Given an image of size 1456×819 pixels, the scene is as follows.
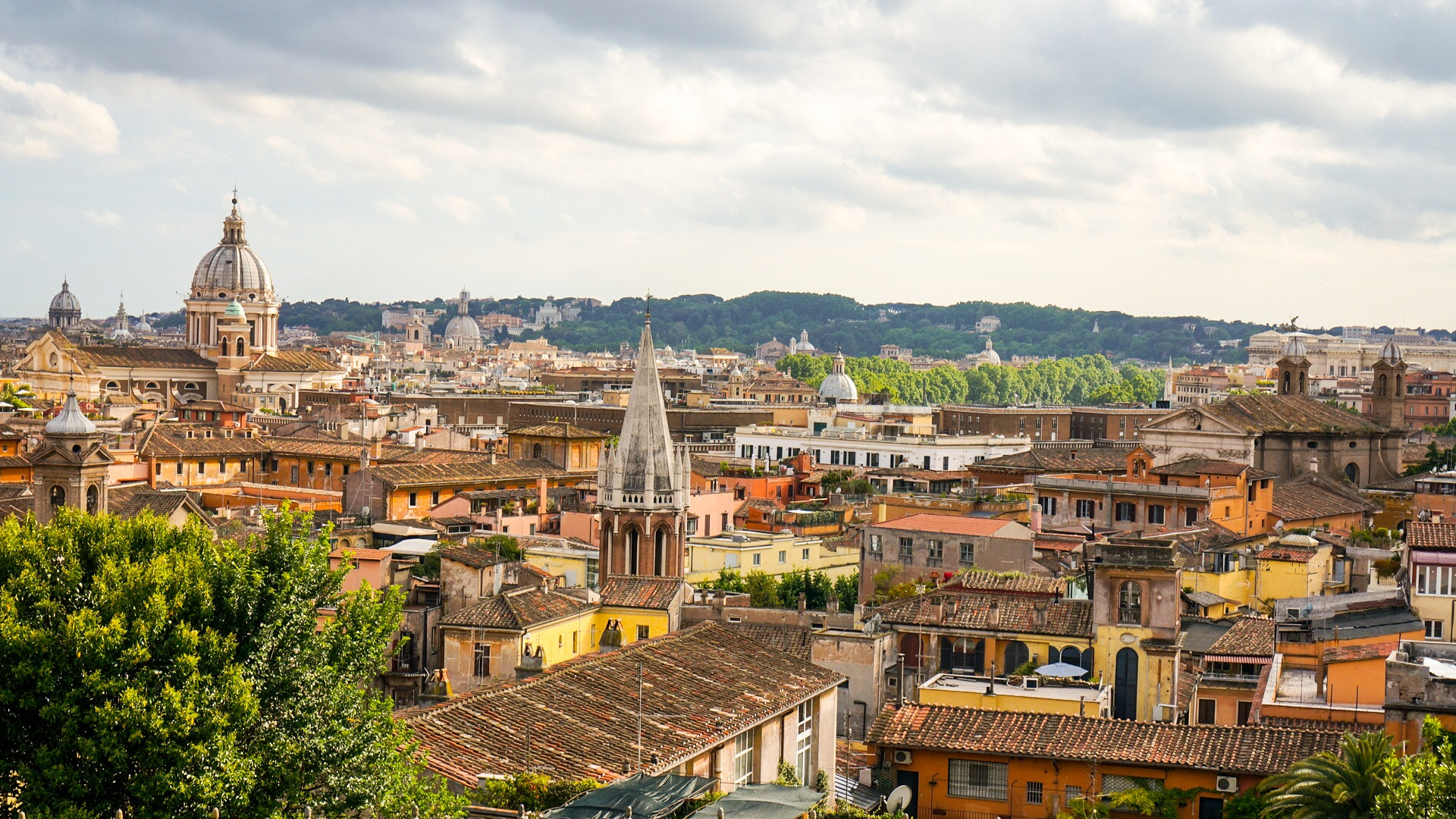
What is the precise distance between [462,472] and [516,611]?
95.4ft

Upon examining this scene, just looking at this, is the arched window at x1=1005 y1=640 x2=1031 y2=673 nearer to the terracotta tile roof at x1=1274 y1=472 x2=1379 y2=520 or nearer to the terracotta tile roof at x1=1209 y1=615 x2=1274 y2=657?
the terracotta tile roof at x1=1209 y1=615 x2=1274 y2=657

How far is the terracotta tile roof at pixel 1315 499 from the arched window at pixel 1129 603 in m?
20.4

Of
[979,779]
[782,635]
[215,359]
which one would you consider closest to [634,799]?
[979,779]

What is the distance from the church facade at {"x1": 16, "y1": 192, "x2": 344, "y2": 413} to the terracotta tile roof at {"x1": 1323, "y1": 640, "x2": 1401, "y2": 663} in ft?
245

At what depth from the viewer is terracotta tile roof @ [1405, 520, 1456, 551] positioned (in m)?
28.2

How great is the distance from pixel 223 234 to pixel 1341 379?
271ft

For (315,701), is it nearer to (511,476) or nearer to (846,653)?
(846,653)

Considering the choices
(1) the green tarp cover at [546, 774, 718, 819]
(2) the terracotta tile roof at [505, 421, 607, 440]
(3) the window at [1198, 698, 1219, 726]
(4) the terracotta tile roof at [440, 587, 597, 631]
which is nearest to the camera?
(1) the green tarp cover at [546, 774, 718, 819]

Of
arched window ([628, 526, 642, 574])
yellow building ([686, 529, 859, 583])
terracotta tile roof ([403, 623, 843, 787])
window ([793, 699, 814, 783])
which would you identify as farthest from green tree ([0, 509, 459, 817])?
yellow building ([686, 529, 859, 583])

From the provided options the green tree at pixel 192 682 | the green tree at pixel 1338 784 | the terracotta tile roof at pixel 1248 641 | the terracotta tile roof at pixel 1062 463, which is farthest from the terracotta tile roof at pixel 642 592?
the terracotta tile roof at pixel 1062 463

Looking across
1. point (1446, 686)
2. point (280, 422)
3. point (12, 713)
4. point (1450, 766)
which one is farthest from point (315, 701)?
point (280, 422)

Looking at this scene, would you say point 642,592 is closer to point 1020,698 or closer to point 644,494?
point 1020,698

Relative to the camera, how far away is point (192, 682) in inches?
558

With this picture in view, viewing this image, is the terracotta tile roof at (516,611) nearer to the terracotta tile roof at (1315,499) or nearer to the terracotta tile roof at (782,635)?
the terracotta tile roof at (782,635)
